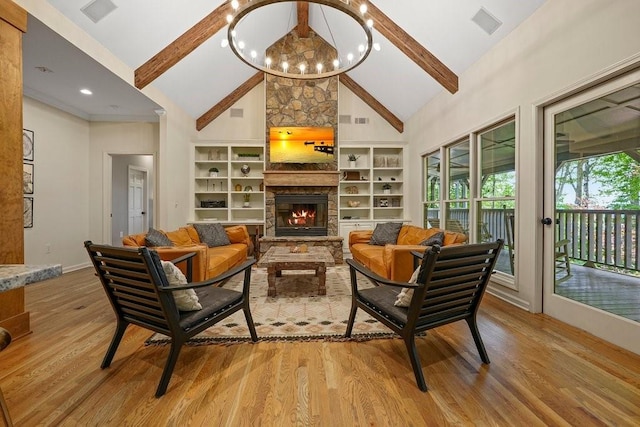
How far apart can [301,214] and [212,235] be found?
6.69ft

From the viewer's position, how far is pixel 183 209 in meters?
5.95

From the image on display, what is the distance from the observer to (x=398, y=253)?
3.35m

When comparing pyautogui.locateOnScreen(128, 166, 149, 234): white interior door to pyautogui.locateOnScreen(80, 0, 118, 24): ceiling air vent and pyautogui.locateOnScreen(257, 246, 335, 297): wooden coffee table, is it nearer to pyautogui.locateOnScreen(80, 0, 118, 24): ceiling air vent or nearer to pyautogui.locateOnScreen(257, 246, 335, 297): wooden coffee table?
pyautogui.locateOnScreen(80, 0, 118, 24): ceiling air vent

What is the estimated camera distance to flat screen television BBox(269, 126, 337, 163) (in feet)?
20.2

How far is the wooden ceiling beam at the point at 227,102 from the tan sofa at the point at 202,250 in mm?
2620

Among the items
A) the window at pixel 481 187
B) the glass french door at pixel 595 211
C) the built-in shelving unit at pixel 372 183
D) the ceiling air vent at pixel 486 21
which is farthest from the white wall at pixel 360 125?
the glass french door at pixel 595 211

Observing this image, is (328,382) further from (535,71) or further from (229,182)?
(229,182)

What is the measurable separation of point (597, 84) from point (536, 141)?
649mm

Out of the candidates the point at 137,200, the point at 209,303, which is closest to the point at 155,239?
the point at 209,303

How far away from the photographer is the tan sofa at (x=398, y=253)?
11.0ft

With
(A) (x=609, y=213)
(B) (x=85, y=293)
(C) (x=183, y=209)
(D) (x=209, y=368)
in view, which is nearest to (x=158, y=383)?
(D) (x=209, y=368)

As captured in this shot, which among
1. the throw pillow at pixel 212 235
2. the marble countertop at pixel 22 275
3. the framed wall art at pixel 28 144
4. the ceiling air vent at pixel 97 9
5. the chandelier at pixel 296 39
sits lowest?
the throw pillow at pixel 212 235

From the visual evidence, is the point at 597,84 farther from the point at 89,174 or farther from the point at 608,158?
the point at 89,174

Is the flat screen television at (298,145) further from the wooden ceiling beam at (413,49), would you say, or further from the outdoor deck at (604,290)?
the outdoor deck at (604,290)
